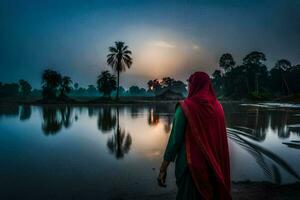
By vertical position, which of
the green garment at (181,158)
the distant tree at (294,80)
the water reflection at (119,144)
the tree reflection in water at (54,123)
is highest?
the distant tree at (294,80)

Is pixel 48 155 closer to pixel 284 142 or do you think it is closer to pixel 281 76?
pixel 284 142

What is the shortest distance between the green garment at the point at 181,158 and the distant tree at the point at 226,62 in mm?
111998

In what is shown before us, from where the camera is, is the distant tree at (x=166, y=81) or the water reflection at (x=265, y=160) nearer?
the water reflection at (x=265, y=160)

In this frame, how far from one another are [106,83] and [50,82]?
1314 centimetres

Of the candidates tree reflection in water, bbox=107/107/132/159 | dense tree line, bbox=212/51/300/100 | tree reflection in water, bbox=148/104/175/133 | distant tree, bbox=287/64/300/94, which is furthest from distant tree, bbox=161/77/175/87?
tree reflection in water, bbox=107/107/132/159

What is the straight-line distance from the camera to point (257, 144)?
471 inches

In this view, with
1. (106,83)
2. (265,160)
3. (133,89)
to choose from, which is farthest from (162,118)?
(133,89)

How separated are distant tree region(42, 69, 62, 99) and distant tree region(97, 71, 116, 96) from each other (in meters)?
9.69

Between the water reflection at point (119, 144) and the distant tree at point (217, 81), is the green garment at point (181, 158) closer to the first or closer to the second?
the water reflection at point (119, 144)

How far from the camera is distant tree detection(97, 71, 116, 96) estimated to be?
75562mm

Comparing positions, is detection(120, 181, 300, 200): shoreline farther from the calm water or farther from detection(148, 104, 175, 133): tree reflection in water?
detection(148, 104, 175, 133): tree reflection in water

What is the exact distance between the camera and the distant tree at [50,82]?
230ft

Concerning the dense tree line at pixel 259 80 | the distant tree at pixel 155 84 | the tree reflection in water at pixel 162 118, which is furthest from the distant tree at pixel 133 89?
the tree reflection in water at pixel 162 118

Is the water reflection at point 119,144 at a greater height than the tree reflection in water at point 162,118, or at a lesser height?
greater
